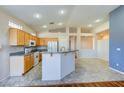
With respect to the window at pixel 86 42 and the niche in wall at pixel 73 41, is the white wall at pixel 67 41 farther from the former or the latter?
the window at pixel 86 42

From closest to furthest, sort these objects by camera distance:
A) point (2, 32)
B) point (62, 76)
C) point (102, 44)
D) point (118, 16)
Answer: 1. point (2, 32)
2. point (62, 76)
3. point (118, 16)
4. point (102, 44)

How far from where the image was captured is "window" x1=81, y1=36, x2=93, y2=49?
12.3 m

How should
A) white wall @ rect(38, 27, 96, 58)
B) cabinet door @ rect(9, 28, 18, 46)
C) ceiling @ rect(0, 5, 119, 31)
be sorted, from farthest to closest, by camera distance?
white wall @ rect(38, 27, 96, 58)
cabinet door @ rect(9, 28, 18, 46)
ceiling @ rect(0, 5, 119, 31)

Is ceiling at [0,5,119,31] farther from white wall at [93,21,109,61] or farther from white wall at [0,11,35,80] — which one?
white wall at [93,21,109,61]

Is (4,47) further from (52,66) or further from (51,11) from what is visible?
(51,11)

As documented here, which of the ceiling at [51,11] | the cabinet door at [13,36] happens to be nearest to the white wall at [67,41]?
the ceiling at [51,11]

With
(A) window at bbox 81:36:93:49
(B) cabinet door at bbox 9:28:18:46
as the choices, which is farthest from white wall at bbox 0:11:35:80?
(A) window at bbox 81:36:93:49

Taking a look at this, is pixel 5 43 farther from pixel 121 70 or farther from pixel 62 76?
pixel 121 70

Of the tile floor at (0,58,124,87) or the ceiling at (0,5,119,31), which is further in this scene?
the ceiling at (0,5,119,31)

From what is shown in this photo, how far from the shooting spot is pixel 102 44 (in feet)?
35.4

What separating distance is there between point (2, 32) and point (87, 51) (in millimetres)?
9013

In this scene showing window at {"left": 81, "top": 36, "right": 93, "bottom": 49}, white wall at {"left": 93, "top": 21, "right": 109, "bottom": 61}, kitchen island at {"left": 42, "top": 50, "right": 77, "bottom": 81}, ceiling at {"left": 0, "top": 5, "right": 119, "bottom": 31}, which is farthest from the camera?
window at {"left": 81, "top": 36, "right": 93, "bottom": 49}

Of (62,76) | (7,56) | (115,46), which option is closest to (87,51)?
(115,46)

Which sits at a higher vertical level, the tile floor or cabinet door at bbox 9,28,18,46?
cabinet door at bbox 9,28,18,46
